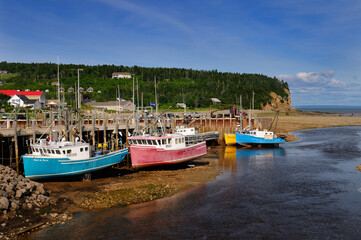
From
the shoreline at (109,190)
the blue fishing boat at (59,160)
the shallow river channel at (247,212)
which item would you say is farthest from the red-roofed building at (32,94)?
the shallow river channel at (247,212)

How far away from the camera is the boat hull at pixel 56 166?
2922 centimetres

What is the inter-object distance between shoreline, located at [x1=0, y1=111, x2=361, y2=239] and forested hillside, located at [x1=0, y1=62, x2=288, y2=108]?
3361 inches

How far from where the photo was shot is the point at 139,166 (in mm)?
37375

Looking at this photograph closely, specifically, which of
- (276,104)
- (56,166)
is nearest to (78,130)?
(56,166)

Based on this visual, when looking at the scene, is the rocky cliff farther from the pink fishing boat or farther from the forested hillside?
the pink fishing boat

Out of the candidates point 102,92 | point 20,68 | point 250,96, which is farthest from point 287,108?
point 20,68

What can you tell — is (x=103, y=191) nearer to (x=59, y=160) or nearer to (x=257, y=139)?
(x=59, y=160)

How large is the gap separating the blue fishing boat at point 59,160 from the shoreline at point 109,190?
1182 millimetres

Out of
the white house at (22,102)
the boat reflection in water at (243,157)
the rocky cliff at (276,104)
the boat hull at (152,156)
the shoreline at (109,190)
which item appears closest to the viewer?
the shoreline at (109,190)

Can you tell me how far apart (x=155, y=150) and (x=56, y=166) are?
37.4 ft

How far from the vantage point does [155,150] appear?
37469 millimetres

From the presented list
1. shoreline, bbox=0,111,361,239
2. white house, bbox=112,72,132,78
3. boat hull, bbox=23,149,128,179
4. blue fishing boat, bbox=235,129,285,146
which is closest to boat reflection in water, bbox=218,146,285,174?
blue fishing boat, bbox=235,129,285,146

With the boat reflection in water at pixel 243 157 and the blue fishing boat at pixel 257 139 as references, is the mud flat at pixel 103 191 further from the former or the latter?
the blue fishing boat at pixel 257 139

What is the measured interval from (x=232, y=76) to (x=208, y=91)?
43.7 m
